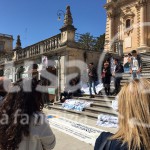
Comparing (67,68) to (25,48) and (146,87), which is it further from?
(146,87)

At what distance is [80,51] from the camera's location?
1555 cm

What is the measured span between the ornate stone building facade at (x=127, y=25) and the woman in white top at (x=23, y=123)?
63.4 ft

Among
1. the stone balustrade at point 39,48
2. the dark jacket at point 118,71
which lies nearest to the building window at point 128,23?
the stone balustrade at point 39,48

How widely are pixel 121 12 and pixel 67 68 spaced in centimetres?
1322

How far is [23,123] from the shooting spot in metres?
2.34

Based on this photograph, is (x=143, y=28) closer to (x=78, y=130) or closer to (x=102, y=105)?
(x=102, y=105)

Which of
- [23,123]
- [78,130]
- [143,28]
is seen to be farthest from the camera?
[143,28]

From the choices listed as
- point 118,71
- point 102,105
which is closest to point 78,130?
point 102,105

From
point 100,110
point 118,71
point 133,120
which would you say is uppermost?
point 118,71

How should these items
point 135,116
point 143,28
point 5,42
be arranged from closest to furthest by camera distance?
1. point 135,116
2. point 143,28
3. point 5,42

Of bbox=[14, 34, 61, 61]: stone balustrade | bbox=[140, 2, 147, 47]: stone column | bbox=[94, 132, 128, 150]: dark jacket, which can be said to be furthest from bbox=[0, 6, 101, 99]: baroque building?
bbox=[94, 132, 128, 150]: dark jacket

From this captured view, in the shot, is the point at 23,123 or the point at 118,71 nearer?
the point at 23,123

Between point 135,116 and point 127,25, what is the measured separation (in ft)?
79.8

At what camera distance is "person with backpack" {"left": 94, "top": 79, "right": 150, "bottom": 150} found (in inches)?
66.0
